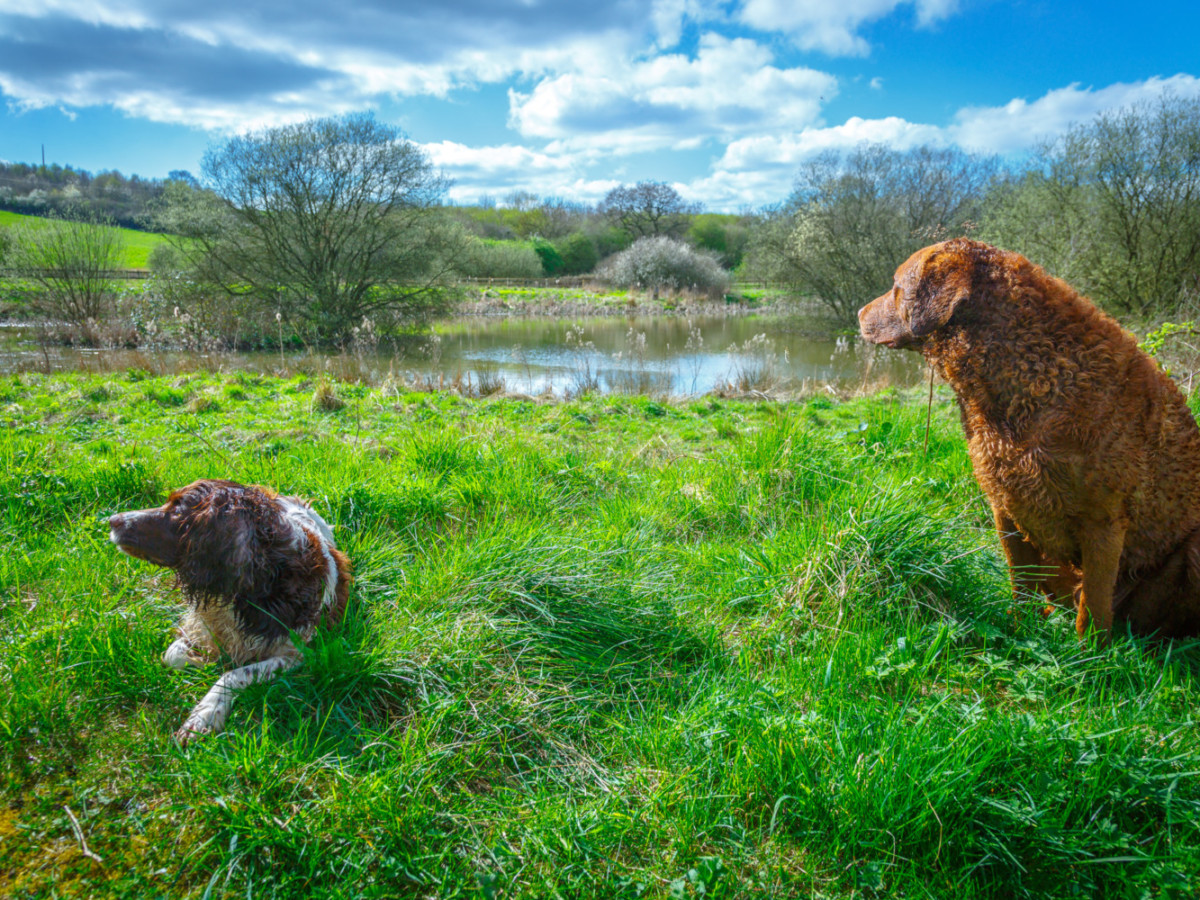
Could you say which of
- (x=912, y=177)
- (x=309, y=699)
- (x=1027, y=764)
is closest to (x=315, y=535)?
(x=309, y=699)

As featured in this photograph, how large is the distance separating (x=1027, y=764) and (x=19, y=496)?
17.3ft

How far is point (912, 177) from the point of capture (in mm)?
24609

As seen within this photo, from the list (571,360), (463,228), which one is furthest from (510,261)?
(571,360)

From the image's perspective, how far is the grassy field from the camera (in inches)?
67.8

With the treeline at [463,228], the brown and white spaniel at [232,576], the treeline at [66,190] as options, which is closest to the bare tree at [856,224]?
the treeline at [463,228]

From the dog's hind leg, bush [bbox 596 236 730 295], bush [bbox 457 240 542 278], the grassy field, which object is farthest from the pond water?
bush [bbox 457 240 542 278]

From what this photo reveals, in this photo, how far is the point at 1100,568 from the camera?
2.38 m

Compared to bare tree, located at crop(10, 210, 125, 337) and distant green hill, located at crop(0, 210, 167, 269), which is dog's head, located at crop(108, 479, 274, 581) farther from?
distant green hill, located at crop(0, 210, 167, 269)

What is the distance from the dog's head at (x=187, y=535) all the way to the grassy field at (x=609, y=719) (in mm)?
471

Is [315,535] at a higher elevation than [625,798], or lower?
higher

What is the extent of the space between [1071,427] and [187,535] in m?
3.39

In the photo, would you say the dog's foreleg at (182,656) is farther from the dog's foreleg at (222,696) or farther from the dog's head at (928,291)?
the dog's head at (928,291)

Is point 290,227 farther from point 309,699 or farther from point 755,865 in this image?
point 755,865

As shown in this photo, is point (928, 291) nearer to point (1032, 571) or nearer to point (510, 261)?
point (1032, 571)
